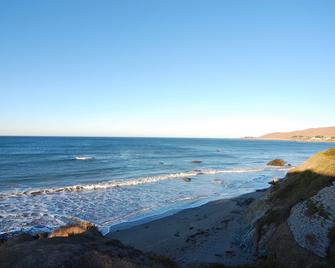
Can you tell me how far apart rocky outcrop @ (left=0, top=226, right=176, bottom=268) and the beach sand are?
13.0ft

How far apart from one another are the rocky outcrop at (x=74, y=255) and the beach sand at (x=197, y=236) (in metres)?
3.97

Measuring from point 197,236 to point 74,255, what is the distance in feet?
31.4

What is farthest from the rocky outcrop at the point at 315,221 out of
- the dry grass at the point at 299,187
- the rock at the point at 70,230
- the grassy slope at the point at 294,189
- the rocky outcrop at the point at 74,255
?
the rock at the point at 70,230

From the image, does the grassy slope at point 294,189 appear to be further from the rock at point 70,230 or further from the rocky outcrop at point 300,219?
the rock at point 70,230

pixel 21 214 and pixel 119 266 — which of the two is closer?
pixel 119 266

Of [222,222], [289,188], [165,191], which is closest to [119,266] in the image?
[289,188]

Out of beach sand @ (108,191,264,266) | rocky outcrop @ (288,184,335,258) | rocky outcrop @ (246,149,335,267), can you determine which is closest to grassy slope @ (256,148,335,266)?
rocky outcrop @ (246,149,335,267)

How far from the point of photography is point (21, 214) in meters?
19.9

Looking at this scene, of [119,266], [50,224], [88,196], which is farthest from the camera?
[88,196]

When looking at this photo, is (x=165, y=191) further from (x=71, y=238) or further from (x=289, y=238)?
(x=71, y=238)

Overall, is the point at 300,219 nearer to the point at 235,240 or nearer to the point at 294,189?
the point at 294,189

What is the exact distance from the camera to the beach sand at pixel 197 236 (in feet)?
35.9

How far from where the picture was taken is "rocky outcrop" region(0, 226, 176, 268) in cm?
534

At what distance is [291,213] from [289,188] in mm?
2341
